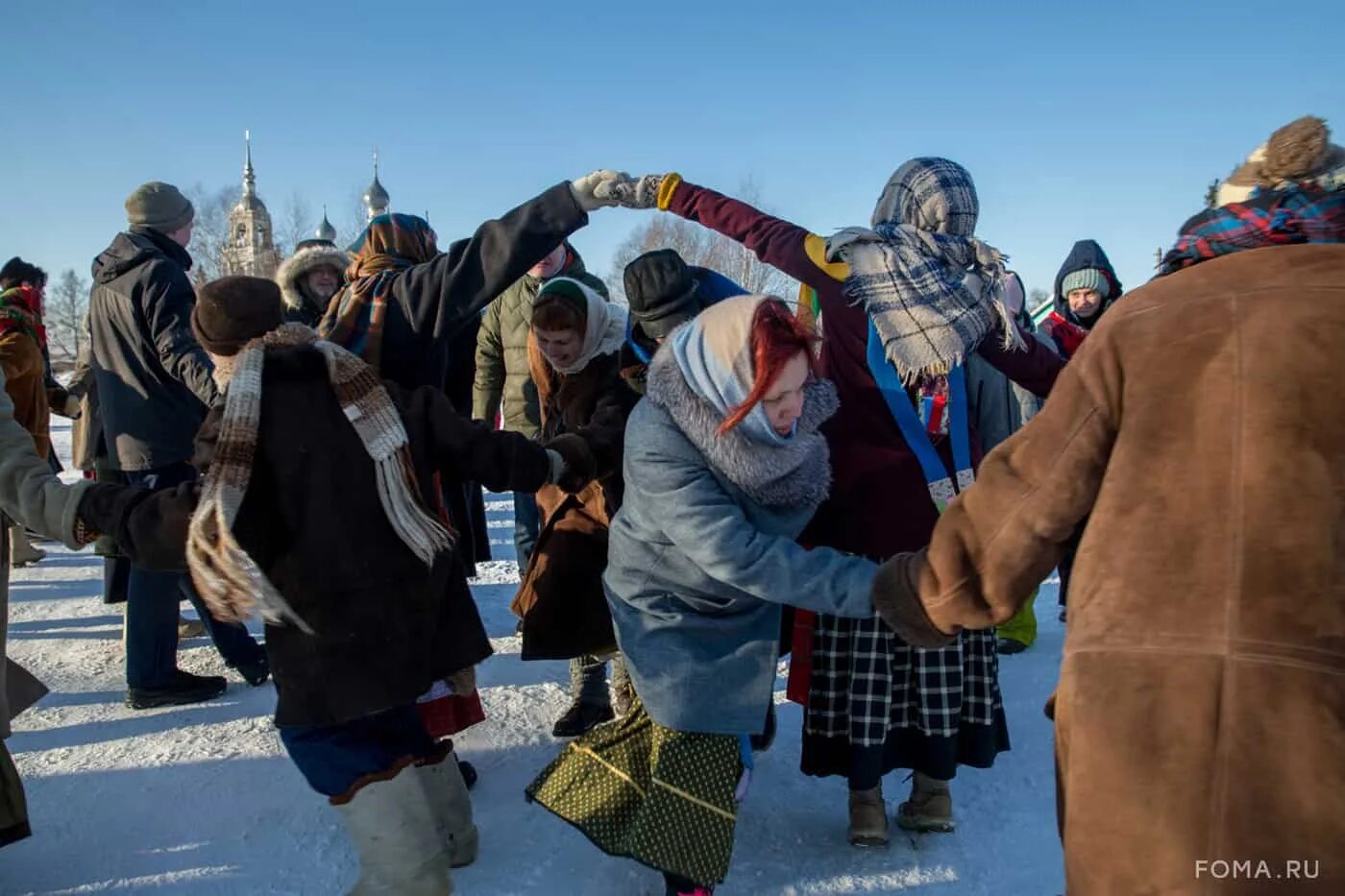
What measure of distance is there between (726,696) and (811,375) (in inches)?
32.2

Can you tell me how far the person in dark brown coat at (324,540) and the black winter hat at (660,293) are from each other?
3.12ft

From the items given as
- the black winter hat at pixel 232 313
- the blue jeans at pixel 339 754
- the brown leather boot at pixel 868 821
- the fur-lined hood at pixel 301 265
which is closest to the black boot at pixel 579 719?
the brown leather boot at pixel 868 821

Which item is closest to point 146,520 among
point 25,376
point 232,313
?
point 232,313

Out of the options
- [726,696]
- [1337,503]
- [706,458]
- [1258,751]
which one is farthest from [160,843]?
[1337,503]

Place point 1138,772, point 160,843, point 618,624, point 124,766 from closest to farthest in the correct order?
point 1138,772, point 618,624, point 160,843, point 124,766

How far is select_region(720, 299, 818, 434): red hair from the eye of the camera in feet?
6.82

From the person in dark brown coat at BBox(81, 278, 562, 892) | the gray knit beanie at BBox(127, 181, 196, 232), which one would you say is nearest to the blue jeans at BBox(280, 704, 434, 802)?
the person in dark brown coat at BBox(81, 278, 562, 892)

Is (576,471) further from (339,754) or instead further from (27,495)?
(27,495)

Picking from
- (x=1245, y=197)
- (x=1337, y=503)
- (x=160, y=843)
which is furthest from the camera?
(x=160, y=843)

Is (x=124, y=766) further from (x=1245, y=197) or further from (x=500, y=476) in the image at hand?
(x=1245, y=197)

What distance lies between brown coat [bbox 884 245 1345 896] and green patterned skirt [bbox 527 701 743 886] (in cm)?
91

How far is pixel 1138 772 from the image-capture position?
1.44m

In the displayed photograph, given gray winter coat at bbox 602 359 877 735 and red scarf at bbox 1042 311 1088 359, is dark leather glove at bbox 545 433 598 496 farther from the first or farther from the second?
red scarf at bbox 1042 311 1088 359

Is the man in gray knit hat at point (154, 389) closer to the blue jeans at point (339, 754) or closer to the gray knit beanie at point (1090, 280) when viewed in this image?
the blue jeans at point (339, 754)
